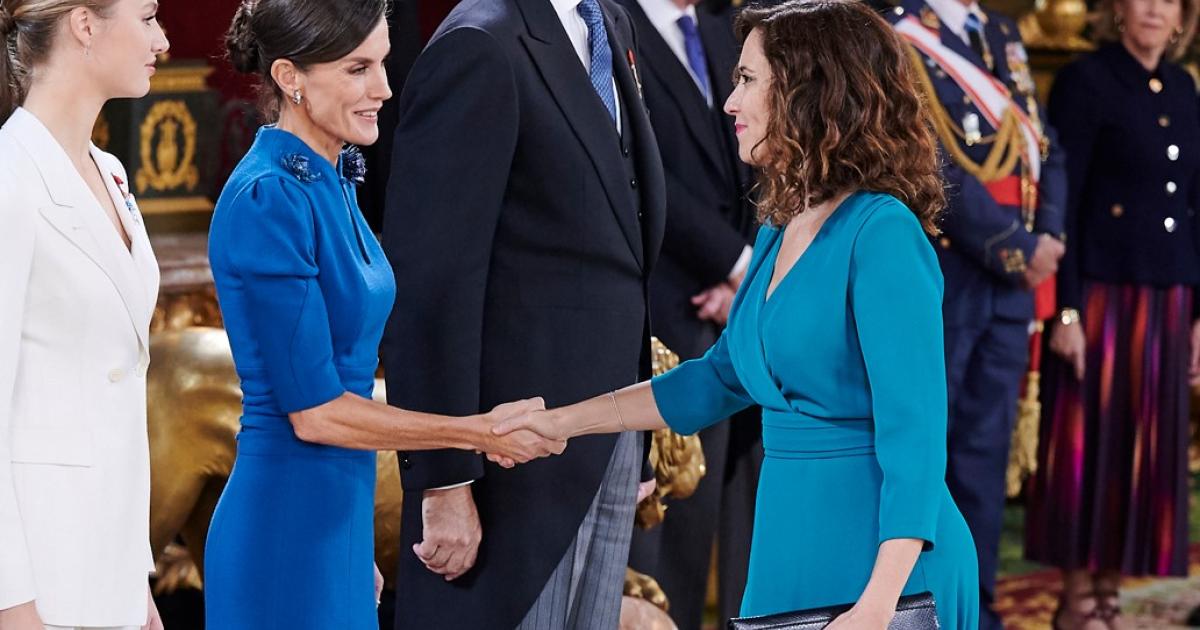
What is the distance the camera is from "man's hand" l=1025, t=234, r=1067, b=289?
4148 millimetres

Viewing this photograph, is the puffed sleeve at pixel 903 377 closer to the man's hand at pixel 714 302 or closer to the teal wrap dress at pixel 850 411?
the teal wrap dress at pixel 850 411

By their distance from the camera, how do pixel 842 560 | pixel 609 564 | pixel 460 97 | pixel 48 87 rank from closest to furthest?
1. pixel 48 87
2. pixel 842 560
3. pixel 460 97
4. pixel 609 564

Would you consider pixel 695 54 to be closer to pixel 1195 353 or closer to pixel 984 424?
pixel 984 424

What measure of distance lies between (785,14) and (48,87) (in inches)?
32.8

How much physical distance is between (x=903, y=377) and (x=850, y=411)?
0.35ft

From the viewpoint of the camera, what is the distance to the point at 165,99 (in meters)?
4.64

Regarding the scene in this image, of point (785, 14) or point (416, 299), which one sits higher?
point (785, 14)

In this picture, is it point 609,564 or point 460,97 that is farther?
point 609,564

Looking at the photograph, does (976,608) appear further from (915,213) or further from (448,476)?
(448,476)

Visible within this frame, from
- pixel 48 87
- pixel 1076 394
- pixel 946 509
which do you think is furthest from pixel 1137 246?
pixel 48 87

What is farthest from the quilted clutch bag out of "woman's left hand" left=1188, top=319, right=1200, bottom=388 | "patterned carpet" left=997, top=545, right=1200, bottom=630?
"woman's left hand" left=1188, top=319, right=1200, bottom=388

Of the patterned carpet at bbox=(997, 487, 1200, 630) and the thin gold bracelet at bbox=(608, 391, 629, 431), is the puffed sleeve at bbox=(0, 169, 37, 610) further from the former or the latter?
the patterned carpet at bbox=(997, 487, 1200, 630)

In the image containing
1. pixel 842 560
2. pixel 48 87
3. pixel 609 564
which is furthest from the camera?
pixel 609 564

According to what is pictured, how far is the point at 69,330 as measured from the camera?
1.89 metres
